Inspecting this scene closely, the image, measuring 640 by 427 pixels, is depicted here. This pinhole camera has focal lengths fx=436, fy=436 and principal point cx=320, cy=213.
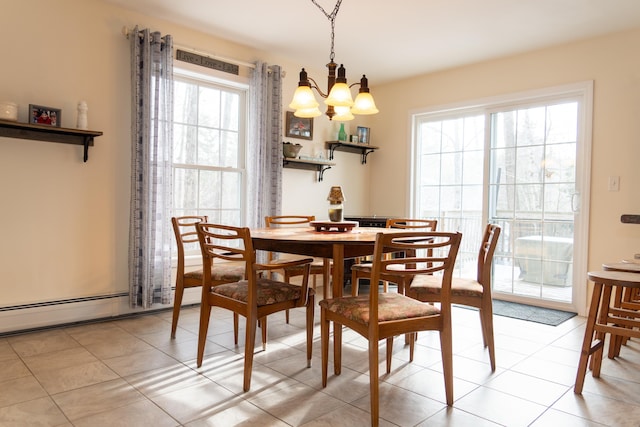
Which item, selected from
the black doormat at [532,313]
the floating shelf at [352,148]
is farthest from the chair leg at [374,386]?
the floating shelf at [352,148]

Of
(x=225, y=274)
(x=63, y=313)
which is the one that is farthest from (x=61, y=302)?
(x=225, y=274)

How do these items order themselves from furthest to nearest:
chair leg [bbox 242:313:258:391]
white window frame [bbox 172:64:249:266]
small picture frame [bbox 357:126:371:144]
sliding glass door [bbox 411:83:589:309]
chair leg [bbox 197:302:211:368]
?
small picture frame [bbox 357:126:371:144] → sliding glass door [bbox 411:83:589:309] → white window frame [bbox 172:64:249:266] → chair leg [bbox 197:302:211:368] → chair leg [bbox 242:313:258:391]

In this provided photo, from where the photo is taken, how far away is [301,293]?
8.05ft

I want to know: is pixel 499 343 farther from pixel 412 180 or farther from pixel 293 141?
pixel 293 141

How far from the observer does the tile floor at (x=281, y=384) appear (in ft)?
6.38

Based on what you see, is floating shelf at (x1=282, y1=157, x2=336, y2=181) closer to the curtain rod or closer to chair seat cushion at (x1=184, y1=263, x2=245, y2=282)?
the curtain rod

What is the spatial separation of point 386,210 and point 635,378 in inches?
128

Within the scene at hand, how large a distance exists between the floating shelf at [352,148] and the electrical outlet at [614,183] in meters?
2.49

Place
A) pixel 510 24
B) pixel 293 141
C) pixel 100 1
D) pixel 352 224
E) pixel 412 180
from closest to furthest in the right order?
pixel 352 224 < pixel 100 1 < pixel 510 24 < pixel 293 141 < pixel 412 180

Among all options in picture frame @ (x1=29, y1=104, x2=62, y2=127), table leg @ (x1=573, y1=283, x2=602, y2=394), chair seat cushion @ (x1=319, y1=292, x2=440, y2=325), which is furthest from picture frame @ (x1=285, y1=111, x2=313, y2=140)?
table leg @ (x1=573, y1=283, x2=602, y2=394)

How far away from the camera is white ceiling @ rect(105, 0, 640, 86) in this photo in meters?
3.27

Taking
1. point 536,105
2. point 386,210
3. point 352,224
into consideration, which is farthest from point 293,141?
point 536,105

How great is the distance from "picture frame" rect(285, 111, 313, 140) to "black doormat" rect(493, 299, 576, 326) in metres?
2.61

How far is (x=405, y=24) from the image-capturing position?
362 centimetres
